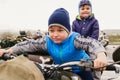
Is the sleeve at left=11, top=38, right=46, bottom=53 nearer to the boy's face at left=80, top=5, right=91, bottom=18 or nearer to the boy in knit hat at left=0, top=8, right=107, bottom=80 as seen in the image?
the boy in knit hat at left=0, top=8, right=107, bottom=80

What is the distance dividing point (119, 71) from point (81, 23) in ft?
11.4

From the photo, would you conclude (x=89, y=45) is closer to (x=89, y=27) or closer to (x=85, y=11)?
(x=89, y=27)

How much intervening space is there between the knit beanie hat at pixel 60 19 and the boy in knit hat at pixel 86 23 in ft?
9.94

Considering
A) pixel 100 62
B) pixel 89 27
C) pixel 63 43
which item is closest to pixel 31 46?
pixel 63 43

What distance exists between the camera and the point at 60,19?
175 inches

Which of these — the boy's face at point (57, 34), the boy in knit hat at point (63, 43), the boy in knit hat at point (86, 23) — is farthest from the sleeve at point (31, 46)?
the boy in knit hat at point (86, 23)

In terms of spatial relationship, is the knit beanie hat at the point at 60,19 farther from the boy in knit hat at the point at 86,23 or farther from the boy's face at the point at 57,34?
the boy in knit hat at the point at 86,23

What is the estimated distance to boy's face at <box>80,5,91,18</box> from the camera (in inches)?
300

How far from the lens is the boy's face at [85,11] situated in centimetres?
763

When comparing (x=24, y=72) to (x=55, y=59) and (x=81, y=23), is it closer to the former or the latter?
(x=55, y=59)

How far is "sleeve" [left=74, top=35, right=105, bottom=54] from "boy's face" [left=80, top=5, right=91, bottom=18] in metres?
3.25

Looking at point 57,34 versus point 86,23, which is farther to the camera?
point 86,23

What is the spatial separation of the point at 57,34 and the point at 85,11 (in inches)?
135

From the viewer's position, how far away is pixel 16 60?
3426 millimetres
